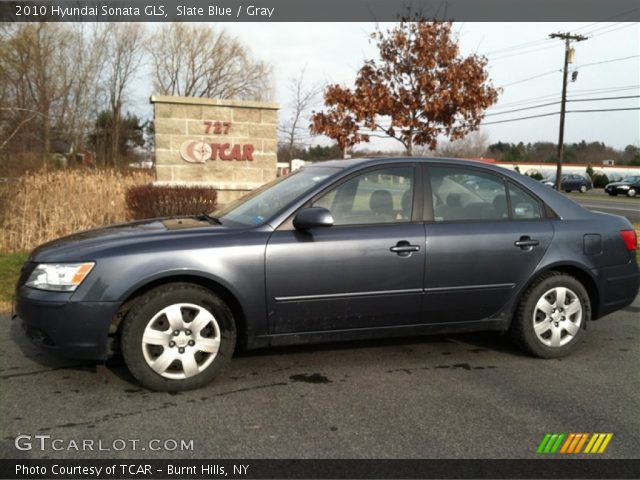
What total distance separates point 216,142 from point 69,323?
9.42 meters

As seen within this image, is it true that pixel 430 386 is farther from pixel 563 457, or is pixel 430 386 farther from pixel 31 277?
pixel 31 277

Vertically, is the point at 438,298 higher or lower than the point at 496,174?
lower

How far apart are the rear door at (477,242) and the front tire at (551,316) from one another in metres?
0.19

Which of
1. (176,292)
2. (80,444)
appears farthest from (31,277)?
(80,444)

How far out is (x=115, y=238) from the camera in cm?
378

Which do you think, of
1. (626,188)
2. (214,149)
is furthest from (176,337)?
(626,188)

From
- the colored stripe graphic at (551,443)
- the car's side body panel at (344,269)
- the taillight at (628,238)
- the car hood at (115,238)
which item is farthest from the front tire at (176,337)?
the taillight at (628,238)

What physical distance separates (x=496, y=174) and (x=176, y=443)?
3190 mm

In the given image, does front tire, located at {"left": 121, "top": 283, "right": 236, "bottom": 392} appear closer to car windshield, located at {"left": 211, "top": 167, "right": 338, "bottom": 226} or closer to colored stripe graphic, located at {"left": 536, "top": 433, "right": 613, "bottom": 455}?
car windshield, located at {"left": 211, "top": 167, "right": 338, "bottom": 226}

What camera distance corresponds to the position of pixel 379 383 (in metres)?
3.87

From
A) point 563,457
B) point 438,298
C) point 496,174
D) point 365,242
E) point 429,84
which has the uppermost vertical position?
point 429,84

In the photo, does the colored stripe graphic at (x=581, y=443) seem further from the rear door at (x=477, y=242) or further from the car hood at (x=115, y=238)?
the car hood at (x=115, y=238)

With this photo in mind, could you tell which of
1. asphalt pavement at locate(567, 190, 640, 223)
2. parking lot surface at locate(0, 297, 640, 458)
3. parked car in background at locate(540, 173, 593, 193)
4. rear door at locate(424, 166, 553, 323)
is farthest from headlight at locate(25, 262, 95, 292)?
parked car in background at locate(540, 173, 593, 193)

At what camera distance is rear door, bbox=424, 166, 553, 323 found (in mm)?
4137
